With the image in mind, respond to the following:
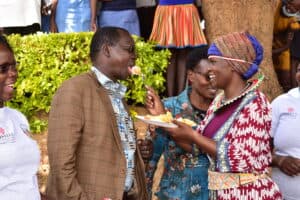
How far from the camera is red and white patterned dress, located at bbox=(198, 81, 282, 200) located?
4090mm

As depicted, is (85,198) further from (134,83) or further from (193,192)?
(134,83)

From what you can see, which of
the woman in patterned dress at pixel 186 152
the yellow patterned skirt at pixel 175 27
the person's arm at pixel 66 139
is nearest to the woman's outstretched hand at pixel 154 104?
the woman in patterned dress at pixel 186 152

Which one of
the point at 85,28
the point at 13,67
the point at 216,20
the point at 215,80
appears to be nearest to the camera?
the point at 13,67

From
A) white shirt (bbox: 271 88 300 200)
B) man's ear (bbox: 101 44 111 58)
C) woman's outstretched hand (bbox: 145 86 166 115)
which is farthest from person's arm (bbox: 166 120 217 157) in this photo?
white shirt (bbox: 271 88 300 200)

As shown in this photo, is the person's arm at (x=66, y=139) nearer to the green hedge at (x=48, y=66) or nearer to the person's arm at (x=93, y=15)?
the green hedge at (x=48, y=66)

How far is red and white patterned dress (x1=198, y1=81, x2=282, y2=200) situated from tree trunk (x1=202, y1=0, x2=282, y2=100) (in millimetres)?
3120

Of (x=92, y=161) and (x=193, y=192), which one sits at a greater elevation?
(x=92, y=161)

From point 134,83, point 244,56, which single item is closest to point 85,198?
point 244,56

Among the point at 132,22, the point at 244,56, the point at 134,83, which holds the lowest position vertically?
the point at 134,83

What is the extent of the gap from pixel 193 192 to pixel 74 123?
1192 millimetres

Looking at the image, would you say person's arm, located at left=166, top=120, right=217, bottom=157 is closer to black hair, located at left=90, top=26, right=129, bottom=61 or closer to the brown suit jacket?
→ the brown suit jacket

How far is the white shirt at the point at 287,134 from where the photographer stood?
469cm

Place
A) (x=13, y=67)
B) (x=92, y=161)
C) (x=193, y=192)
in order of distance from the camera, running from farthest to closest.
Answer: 1. (x=193, y=192)
2. (x=92, y=161)
3. (x=13, y=67)

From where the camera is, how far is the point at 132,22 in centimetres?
838
